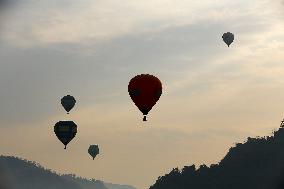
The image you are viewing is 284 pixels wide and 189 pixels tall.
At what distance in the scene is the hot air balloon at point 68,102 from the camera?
89.6m

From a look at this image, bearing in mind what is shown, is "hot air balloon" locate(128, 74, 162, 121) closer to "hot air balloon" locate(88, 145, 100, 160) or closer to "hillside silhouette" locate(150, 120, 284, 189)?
"hot air balloon" locate(88, 145, 100, 160)

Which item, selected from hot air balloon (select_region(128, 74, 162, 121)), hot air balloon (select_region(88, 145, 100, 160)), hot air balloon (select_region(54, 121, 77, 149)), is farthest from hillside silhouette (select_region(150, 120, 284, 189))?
hot air balloon (select_region(128, 74, 162, 121))

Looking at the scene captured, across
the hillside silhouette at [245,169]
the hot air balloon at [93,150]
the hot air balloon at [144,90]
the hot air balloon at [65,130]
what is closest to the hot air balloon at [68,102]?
the hot air balloon at [65,130]

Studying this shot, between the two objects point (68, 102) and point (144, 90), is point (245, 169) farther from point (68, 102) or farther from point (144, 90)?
point (144, 90)

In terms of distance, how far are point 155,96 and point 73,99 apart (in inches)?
1420

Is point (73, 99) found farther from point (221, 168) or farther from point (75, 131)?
point (221, 168)

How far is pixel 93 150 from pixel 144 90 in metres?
69.8

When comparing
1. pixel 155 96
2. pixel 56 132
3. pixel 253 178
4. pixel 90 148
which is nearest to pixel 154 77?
pixel 155 96

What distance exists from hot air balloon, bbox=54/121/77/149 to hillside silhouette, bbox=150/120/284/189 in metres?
80.3

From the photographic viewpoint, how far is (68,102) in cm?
9112

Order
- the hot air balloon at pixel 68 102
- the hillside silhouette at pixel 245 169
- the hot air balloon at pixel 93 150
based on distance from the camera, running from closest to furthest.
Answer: the hot air balloon at pixel 68 102 → the hot air balloon at pixel 93 150 → the hillside silhouette at pixel 245 169

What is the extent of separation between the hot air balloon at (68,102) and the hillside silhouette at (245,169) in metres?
75.2

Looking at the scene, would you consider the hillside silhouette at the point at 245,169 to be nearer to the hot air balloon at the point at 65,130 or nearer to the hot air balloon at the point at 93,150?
the hot air balloon at the point at 93,150

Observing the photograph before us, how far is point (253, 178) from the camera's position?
6329 inches
